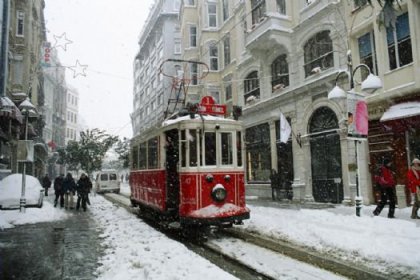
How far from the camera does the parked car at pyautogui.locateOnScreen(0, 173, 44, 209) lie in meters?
14.3

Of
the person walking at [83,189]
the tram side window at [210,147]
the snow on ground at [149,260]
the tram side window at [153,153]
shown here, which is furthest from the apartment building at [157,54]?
the snow on ground at [149,260]

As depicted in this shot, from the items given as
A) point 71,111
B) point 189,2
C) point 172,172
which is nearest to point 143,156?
point 172,172

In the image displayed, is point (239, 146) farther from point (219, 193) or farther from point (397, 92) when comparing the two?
point (397, 92)

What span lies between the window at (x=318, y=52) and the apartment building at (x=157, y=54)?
19.4 meters

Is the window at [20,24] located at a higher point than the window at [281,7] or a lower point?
higher

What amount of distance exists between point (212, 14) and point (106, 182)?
16785 mm

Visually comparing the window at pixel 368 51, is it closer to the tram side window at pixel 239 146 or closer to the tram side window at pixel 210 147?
the tram side window at pixel 239 146

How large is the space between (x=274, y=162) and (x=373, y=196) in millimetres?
6913

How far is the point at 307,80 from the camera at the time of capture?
18.7 meters

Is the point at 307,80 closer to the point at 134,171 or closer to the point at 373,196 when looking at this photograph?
the point at 373,196

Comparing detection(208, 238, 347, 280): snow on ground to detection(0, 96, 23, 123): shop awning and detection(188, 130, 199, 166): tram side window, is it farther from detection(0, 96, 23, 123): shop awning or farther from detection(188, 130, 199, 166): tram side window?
detection(0, 96, 23, 123): shop awning

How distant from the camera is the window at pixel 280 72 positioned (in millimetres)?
20856

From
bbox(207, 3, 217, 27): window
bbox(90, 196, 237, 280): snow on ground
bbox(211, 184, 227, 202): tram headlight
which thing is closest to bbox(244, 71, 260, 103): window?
bbox(207, 3, 217, 27): window

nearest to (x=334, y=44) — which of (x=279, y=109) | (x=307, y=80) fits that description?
(x=307, y=80)
